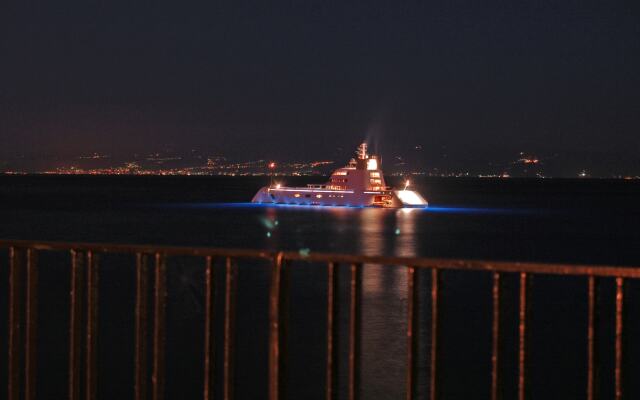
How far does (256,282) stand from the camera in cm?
2394

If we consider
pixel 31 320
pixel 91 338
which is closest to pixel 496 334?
pixel 91 338

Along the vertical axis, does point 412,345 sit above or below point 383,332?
above

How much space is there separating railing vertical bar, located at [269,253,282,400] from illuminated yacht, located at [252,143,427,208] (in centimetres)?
7707

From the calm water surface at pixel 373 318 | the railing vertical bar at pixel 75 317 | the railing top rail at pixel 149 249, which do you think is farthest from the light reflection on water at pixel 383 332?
the railing top rail at pixel 149 249

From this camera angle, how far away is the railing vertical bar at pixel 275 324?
15.0 feet

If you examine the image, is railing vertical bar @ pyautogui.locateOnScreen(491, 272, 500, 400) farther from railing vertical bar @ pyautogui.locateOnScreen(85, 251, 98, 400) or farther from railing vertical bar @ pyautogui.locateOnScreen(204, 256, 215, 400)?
railing vertical bar @ pyautogui.locateOnScreen(85, 251, 98, 400)

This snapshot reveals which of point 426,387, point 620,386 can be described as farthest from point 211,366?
point 426,387

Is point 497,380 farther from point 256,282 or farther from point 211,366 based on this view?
point 256,282

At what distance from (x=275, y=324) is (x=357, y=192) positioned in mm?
78643

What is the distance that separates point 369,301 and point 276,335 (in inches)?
619

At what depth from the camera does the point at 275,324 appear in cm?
464

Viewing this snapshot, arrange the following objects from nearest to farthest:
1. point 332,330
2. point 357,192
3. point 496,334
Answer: point 496,334
point 332,330
point 357,192

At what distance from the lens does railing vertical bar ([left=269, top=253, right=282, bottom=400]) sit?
180 inches

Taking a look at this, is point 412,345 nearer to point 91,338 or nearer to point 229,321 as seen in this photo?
point 229,321
